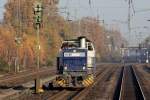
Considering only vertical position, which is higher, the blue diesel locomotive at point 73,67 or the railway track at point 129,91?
the blue diesel locomotive at point 73,67

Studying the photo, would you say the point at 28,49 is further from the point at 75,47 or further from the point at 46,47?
the point at 75,47

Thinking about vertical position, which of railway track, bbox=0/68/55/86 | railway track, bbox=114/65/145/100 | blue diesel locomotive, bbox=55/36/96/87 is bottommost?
railway track, bbox=114/65/145/100

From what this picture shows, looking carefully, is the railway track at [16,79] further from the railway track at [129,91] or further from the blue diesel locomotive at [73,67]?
the railway track at [129,91]

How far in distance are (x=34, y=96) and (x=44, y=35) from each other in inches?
2699

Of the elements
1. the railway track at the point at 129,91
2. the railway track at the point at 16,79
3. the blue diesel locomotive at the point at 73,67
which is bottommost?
the railway track at the point at 129,91

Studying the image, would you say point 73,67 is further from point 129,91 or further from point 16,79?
point 16,79

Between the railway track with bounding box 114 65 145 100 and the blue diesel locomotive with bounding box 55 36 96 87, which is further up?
the blue diesel locomotive with bounding box 55 36 96 87

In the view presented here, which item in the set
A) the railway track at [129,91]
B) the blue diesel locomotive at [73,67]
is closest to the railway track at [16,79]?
the blue diesel locomotive at [73,67]

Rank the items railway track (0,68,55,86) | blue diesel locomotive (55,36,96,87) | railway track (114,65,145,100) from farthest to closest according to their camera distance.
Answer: railway track (0,68,55,86)
blue diesel locomotive (55,36,96,87)
railway track (114,65,145,100)

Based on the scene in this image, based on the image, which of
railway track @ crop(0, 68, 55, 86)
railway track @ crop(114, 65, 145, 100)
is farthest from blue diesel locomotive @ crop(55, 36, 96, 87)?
railway track @ crop(114, 65, 145, 100)

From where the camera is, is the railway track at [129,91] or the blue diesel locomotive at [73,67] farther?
the blue diesel locomotive at [73,67]

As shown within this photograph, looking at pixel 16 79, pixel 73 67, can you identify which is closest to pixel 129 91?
pixel 73 67

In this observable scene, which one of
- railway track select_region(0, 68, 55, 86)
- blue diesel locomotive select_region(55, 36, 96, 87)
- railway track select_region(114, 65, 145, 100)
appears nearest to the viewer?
railway track select_region(114, 65, 145, 100)

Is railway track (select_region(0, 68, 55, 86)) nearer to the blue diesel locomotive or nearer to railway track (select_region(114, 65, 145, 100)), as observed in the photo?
the blue diesel locomotive
